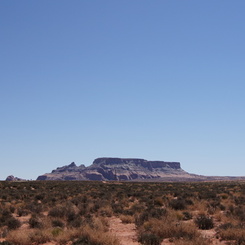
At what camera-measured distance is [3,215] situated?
54.6 feet

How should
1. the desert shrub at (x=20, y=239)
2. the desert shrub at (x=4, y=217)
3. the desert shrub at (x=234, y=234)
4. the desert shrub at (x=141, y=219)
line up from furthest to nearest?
the desert shrub at (x=4, y=217) → the desert shrub at (x=141, y=219) → the desert shrub at (x=20, y=239) → the desert shrub at (x=234, y=234)

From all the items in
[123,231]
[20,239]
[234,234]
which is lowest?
[123,231]

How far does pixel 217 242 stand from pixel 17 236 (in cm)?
752

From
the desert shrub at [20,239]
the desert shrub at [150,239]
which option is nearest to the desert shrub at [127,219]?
the desert shrub at [150,239]

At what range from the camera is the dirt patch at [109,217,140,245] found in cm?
1126

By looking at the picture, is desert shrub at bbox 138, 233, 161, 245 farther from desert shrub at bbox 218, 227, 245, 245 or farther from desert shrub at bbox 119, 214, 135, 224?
desert shrub at bbox 119, 214, 135, 224

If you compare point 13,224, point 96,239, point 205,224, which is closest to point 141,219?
point 205,224

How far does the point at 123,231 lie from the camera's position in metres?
13.3

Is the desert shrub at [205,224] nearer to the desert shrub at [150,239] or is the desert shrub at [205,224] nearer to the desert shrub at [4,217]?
the desert shrub at [150,239]

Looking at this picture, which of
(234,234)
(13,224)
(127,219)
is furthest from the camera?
(127,219)

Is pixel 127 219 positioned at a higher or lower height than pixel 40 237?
lower

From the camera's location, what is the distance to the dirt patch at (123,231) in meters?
11.3

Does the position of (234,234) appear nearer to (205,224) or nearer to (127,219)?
(205,224)

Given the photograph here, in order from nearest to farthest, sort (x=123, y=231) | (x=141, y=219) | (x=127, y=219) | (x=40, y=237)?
(x=40, y=237) < (x=123, y=231) < (x=141, y=219) < (x=127, y=219)
